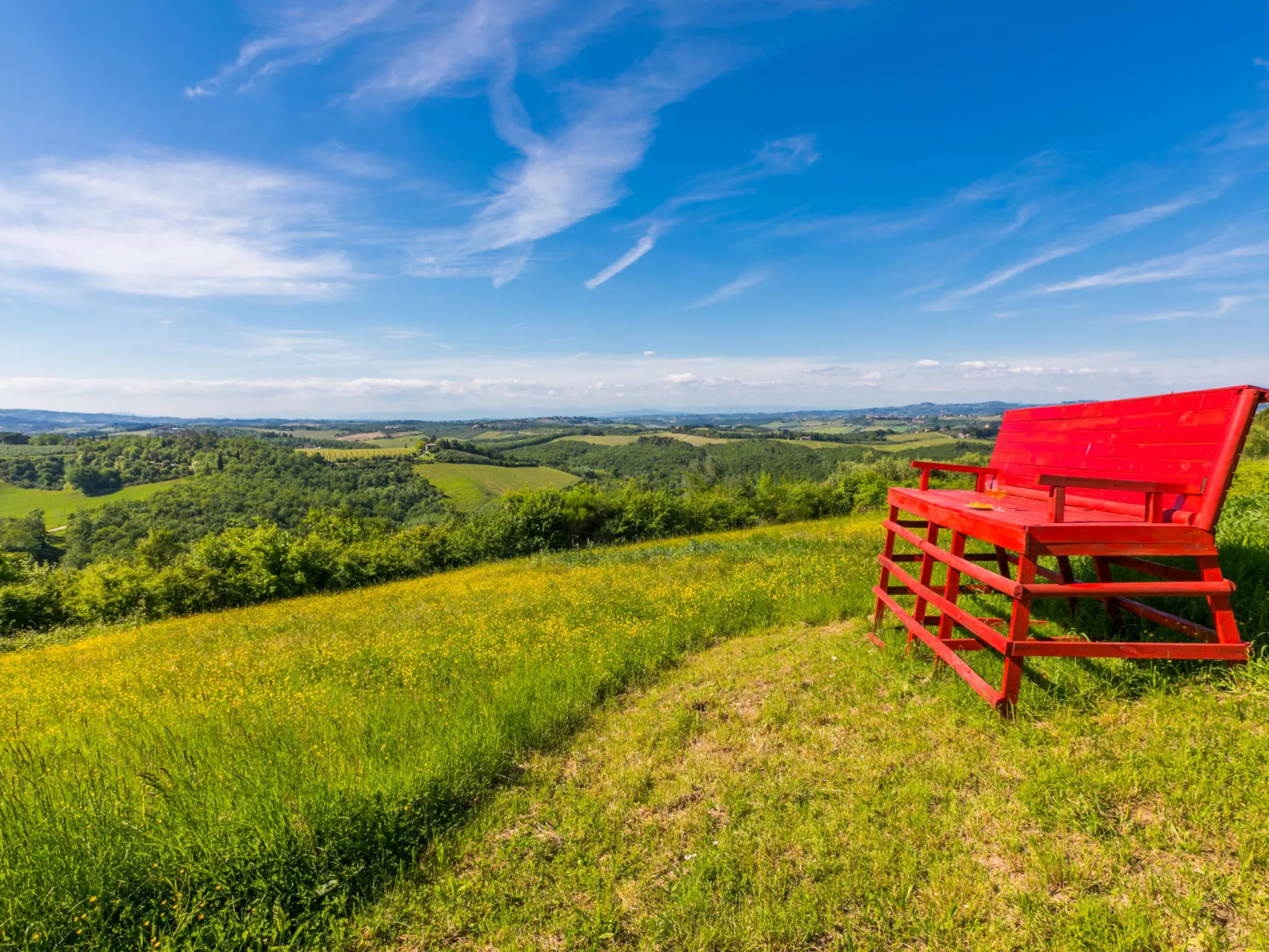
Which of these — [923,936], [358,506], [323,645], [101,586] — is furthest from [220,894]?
[358,506]

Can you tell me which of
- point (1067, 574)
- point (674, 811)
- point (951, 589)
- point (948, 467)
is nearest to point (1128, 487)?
point (951, 589)

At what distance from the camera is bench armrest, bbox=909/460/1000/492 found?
5.01 m

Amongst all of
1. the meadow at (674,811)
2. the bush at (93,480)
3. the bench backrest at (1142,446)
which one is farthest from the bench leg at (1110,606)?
the bush at (93,480)

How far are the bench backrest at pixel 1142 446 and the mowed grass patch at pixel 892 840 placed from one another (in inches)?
52.6

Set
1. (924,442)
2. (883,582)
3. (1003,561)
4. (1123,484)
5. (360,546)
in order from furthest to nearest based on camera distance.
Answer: (924,442), (360,546), (1003,561), (883,582), (1123,484)

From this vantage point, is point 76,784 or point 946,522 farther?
point 946,522

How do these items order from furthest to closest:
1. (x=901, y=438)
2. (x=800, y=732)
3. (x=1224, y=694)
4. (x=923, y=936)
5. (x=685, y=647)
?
(x=901, y=438)
(x=685, y=647)
(x=800, y=732)
(x=1224, y=694)
(x=923, y=936)

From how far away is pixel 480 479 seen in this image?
97062 mm

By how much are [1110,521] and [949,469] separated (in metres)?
1.73

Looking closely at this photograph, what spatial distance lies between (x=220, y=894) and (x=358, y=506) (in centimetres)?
8455

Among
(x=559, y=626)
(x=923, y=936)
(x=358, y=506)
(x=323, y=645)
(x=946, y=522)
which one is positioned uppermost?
(x=946, y=522)

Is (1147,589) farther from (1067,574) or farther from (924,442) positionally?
(924,442)

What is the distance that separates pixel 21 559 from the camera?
22.5 metres

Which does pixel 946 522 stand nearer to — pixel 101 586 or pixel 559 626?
pixel 559 626
